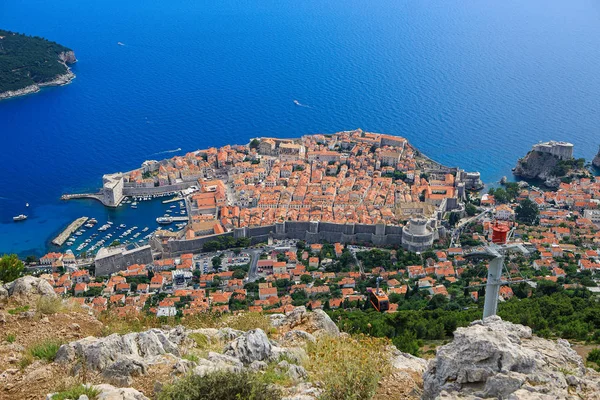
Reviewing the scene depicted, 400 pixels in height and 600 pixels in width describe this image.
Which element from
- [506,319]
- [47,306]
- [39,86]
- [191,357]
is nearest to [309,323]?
[191,357]

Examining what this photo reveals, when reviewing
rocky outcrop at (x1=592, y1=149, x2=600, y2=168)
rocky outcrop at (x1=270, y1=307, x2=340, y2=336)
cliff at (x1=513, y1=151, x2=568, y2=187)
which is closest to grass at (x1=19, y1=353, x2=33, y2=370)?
rocky outcrop at (x1=270, y1=307, x2=340, y2=336)

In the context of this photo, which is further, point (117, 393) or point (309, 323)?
point (309, 323)

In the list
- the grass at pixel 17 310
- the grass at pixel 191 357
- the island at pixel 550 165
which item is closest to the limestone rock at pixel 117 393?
the grass at pixel 191 357

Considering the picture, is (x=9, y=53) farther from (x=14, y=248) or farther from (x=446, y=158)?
(x=446, y=158)

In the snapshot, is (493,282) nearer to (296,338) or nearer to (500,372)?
(296,338)

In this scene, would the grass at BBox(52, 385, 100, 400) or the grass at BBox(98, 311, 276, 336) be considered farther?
the grass at BBox(98, 311, 276, 336)

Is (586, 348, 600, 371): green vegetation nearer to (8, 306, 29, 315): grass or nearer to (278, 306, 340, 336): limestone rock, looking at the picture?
(278, 306, 340, 336): limestone rock
